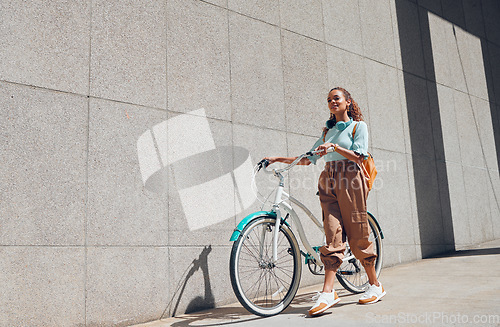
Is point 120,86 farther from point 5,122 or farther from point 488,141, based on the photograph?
point 488,141

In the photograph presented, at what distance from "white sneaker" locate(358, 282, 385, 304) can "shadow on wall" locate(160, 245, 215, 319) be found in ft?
4.57

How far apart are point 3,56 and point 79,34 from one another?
67 centimetres

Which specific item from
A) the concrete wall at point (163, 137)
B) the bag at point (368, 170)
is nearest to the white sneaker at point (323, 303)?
the bag at point (368, 170)

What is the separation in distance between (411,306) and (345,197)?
0.97 m

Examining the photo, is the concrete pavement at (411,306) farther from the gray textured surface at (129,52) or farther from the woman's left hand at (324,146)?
the gray textured surface at (129,52)

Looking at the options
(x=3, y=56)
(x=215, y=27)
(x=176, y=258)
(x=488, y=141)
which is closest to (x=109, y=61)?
(x=3, y=56)

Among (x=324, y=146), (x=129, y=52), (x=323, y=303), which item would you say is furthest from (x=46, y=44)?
(x=323, y=303)

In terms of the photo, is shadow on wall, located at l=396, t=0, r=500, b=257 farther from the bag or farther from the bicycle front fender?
the bicycle front fender

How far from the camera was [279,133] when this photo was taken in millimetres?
5680

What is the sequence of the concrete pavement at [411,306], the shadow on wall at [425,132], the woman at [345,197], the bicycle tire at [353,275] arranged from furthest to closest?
the shadow on wall at [425,132], the bicycle tire at [353,275], the woman at [345,197], the concrete pavement at [411,306]

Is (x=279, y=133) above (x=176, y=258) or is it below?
above

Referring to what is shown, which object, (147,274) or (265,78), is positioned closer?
(147,274)

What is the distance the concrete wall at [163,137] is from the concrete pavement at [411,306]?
21.6 inches

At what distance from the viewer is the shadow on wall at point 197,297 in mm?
4438
